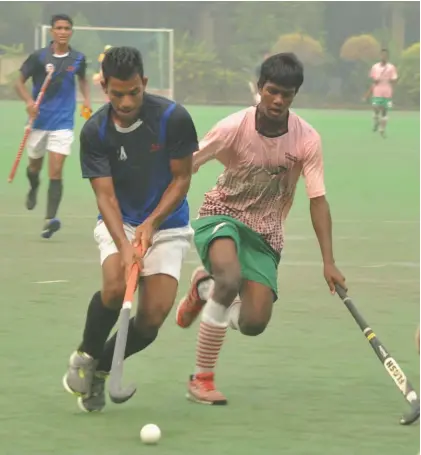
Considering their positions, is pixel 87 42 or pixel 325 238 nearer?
pixel 325 238

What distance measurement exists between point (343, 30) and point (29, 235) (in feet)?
99.4

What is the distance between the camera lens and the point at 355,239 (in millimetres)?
11016

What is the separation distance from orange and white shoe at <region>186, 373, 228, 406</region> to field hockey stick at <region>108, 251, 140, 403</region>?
578 millimetres

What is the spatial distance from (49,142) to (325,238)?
5.85 meters

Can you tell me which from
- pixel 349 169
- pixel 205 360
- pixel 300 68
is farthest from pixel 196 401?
pixel 349 169

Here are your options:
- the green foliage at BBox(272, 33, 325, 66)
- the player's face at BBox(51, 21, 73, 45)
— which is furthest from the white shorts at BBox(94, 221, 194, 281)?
the green foliage at BBox(272, 33, 325, 66)

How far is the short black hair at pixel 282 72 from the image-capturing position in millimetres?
5594

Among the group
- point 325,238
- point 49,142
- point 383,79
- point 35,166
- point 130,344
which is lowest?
point 383,79

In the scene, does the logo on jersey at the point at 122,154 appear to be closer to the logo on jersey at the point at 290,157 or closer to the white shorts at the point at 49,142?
the logo on jersey at the point at 290,157

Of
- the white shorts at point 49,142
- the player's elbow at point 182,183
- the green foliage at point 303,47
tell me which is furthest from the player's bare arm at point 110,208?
the green foliage at point 303,47

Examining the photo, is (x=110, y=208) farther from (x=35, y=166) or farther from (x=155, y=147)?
(x=35, y=166)

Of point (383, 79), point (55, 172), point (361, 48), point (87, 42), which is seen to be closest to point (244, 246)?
point (55, 172)

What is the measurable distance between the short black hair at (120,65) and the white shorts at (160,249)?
0.64 m

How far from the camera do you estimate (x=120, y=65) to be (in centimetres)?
503
